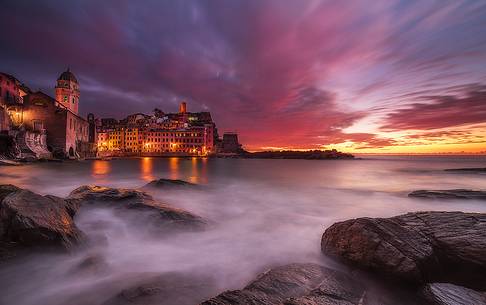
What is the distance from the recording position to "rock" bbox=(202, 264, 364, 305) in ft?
10.5

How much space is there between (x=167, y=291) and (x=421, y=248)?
16.3ft

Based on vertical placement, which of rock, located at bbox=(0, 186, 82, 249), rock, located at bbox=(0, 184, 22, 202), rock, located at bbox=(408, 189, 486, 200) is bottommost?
rock, located at bbox=(408, 189, 486, 200)

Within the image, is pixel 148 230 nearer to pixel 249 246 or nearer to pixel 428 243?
pixel 249 246

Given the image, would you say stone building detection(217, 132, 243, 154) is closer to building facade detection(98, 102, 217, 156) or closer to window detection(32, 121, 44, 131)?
building facade detection(98, 102, 217, 156)

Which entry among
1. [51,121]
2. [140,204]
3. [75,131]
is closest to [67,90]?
[75,131]

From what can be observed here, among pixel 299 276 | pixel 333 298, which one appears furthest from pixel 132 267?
pixel 333 298

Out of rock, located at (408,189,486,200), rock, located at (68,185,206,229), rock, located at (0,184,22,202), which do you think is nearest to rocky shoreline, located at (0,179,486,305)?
rock, located at (0,184,22,202)

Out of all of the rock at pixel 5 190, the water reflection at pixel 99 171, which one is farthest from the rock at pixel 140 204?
the water reflection at pixel 99 171

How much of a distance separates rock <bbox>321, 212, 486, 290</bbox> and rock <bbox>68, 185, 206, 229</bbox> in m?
4.76

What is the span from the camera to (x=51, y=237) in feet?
16.9

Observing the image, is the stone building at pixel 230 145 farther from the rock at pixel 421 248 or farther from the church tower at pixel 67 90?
the rock at pixel 421 248

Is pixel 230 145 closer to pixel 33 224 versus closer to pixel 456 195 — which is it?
pixel 456 195

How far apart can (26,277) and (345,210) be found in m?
12.0

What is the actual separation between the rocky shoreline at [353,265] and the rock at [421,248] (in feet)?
0.05
